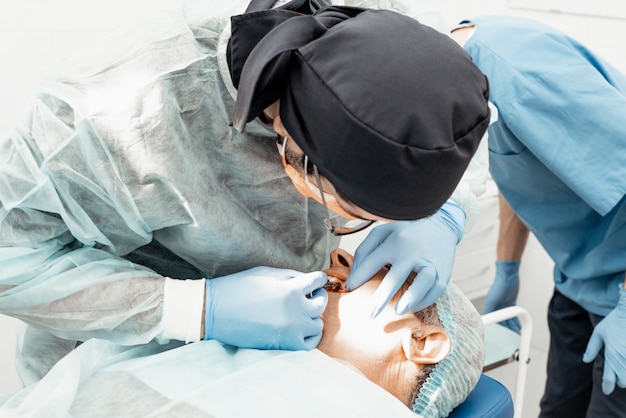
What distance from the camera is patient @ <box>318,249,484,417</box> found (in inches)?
51.7

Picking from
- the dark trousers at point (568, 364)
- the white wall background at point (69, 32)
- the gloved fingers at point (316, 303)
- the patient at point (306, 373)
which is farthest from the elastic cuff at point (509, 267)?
the gloved fingers at point (316, 303)

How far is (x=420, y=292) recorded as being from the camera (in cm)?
133

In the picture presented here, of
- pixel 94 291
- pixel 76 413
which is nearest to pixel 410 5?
pixel 94 291

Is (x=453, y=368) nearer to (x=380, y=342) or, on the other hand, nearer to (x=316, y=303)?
(x=380, y=342)

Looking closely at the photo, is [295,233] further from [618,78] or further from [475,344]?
[618,78]

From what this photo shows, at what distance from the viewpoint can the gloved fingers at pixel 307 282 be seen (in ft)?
4.13

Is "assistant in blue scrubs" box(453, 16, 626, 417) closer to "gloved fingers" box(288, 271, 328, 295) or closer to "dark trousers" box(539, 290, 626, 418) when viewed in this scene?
"dark trousers" box(539, 290, 626, 418)

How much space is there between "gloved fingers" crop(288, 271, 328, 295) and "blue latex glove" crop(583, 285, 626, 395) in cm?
89

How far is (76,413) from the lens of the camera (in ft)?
3.54

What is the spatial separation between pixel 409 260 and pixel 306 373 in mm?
314

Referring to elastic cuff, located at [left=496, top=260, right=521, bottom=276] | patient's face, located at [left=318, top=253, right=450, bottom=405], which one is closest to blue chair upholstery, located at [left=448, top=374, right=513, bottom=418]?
patient's face, located at [left=318, top=253, right=450, bottom=405]

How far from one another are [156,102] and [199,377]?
0.48m

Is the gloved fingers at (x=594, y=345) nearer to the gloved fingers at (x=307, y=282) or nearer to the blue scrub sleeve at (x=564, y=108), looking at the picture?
the blue scrub sleeve at (x=564, y=108)

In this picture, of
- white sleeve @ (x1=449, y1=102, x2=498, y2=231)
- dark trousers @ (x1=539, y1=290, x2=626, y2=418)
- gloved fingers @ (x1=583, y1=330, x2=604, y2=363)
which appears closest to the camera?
white sleeve @ (x1=449, y1=102, x2=498, y2=231)
